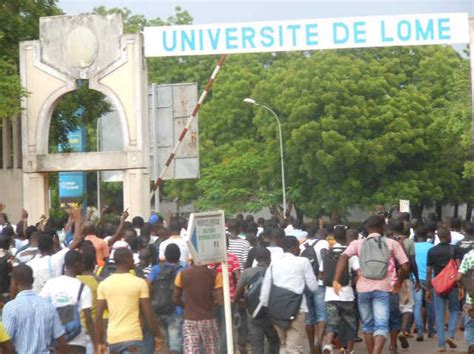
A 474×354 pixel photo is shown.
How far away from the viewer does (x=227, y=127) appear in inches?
2453

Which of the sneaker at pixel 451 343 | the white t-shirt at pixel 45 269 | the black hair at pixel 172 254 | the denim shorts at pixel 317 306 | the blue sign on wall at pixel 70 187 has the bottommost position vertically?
the sneaker at pixel 451 343

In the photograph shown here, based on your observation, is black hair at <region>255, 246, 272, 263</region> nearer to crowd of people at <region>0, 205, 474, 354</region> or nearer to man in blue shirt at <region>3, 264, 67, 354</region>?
crowd of people at <region>0, 205, 474, 354</region>

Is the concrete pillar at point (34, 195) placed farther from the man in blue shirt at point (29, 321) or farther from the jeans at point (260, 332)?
the man in blue shirt at point (29, 321)

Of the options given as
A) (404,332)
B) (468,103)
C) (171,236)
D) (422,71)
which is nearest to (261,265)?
(171,236)

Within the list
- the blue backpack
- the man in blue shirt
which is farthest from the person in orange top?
the man in blue shirt

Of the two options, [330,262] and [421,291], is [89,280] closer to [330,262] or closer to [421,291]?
[330,262]

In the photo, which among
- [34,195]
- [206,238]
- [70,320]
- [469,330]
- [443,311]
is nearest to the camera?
[70,320]

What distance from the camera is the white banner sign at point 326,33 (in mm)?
23798

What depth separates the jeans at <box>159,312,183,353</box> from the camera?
13.1 m

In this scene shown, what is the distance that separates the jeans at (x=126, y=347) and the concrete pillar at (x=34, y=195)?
52.3 feet

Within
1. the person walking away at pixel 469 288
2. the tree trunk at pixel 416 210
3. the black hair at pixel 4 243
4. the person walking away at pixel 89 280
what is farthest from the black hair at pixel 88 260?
the tree trunk at pixel 416 210

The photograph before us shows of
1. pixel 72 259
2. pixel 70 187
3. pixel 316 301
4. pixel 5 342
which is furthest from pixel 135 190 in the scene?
pixel 70 187

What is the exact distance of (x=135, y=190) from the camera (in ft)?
85.4

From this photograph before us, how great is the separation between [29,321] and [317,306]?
6990 millimetres
